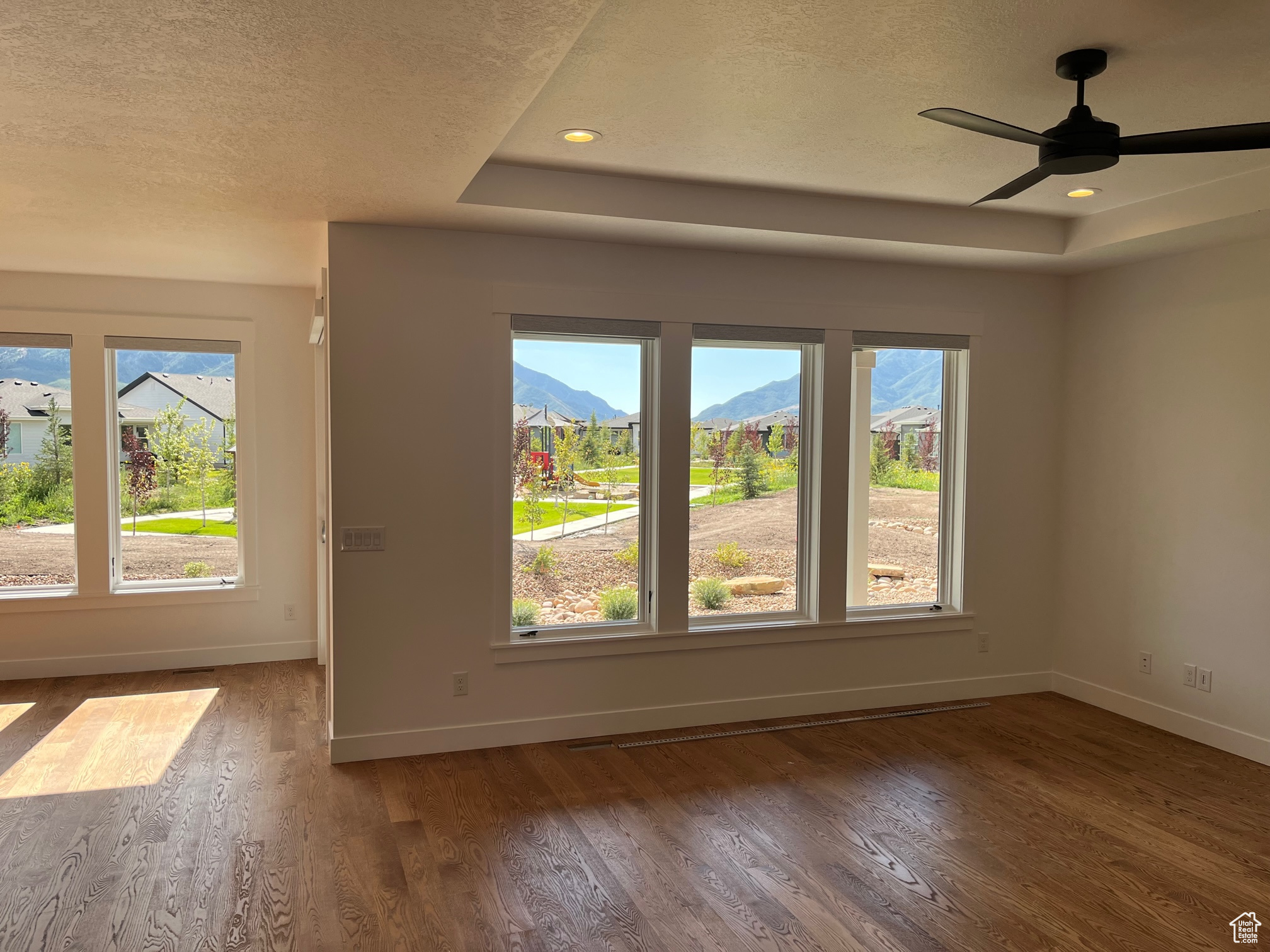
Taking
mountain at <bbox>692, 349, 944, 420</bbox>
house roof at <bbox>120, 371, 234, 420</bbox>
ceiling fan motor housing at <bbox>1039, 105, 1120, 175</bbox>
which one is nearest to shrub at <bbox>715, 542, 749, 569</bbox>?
mountain at <bbox>692, 349, 944, 420</bbox>

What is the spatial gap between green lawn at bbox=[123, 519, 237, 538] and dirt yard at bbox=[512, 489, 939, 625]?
2631mm

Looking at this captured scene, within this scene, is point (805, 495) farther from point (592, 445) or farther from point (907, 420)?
point (592, 445)

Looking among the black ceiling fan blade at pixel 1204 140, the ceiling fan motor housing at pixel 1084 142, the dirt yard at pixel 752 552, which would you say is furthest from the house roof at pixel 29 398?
the black ceiling fan blade at pixel 1204 140

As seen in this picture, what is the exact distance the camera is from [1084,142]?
8.43 feet

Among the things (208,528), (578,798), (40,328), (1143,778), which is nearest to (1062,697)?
(1143,778)

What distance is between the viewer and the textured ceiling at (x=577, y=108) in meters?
2.08

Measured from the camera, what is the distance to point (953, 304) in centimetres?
497

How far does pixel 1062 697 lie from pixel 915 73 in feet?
13.1

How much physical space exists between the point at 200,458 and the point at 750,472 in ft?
12.2

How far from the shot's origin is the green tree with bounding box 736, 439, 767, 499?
478cm

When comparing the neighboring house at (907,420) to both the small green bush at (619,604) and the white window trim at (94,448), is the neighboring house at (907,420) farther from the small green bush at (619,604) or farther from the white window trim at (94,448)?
the white window trim at (94,448)

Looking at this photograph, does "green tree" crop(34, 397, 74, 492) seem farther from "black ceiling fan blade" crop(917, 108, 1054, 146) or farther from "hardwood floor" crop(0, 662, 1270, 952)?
"black ceiling fan blade" crop(917, 108, 1054, 146)

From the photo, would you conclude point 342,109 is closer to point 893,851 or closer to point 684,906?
point 684,906

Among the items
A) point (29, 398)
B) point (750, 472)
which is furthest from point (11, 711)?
point (750, 472)
